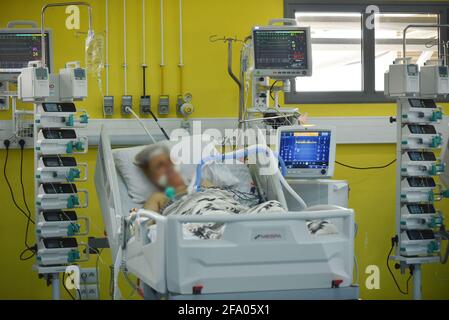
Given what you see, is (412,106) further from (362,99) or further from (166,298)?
(166,298)

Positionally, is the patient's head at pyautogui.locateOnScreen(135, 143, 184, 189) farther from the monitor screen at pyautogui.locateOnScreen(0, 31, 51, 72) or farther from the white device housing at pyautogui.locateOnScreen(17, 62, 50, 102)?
the monitor screen at pyautogui.locateOnScreen(0, 31, 51, 72)

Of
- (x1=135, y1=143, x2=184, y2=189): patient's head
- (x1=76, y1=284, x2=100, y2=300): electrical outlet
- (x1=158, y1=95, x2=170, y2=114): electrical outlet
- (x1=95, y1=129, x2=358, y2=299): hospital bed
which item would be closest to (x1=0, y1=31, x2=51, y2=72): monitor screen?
(x1=158, y1=95, x2=170, y2=114): electrical outlet

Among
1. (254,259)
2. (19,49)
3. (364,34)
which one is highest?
(364,34)

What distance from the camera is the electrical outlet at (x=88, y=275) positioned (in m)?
5.72

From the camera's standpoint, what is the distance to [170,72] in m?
5.95

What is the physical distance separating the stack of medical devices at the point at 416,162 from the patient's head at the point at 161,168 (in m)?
3.10

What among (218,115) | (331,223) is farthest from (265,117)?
(331,223)

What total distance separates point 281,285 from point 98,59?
2.87m

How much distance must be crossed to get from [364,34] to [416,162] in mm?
1355

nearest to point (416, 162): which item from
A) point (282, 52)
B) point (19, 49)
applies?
point (282, 52)

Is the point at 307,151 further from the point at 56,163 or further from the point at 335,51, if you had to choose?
the point at 335,51

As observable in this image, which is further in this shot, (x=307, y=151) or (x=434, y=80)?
(x=434, y=80)

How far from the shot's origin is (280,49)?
17.5 ft

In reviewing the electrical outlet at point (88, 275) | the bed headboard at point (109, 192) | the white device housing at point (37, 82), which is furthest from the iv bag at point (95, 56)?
the electrical outlet at point (88, 275)
